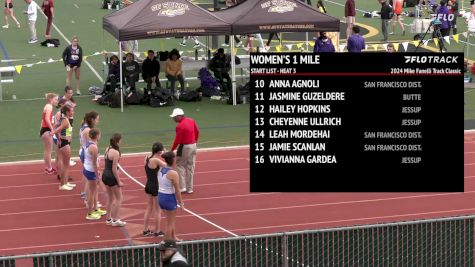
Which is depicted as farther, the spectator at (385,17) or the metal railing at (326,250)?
the spectator at (385,17)

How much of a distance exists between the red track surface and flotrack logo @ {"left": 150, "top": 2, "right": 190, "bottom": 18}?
5895mm

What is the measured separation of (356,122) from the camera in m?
12.7

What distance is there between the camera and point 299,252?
44.9 ft

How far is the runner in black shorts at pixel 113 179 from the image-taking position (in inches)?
670

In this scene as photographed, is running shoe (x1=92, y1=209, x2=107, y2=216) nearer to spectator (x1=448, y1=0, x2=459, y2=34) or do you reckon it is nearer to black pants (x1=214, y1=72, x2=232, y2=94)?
black pants (x1=214, y1=72, x2=232, y2=94)

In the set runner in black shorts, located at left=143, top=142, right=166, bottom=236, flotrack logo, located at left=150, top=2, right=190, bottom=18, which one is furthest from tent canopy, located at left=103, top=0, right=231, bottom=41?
runner in black shorts, located at left=143, top=142, right=166, bottom=236

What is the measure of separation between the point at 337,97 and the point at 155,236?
5.50 meters

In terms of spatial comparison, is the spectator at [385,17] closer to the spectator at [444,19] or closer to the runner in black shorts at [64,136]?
the spectator at [444,19]

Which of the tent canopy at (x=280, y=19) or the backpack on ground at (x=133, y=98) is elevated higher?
the tent canopy at (x=280, y=19)

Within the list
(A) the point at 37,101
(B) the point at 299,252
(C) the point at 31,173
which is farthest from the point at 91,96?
(B) the point at 299,252

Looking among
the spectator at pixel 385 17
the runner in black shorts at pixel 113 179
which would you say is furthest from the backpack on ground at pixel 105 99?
the spectator at pixel 385 17

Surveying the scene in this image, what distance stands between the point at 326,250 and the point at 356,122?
197 cm

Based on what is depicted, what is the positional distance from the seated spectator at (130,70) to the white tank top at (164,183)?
11051 millimetres

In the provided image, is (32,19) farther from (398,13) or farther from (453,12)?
(453,12)
